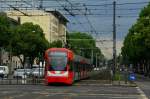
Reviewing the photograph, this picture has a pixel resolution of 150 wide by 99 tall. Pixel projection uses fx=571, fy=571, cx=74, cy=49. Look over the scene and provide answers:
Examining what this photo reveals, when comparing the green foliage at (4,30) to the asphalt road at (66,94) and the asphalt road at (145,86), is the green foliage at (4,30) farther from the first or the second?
the asphalt road at (66,94)

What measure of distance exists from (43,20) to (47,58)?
10680 centimetres

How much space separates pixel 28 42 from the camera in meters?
103

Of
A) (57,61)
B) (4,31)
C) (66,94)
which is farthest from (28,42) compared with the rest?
(66,94)

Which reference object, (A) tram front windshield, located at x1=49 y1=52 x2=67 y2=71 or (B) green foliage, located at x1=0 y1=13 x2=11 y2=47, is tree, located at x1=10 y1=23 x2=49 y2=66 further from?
(A) tram front windshield, located at x1=49 y1=52 x2=67 y2=71

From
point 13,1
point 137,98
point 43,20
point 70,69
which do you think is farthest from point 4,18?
point 43,20

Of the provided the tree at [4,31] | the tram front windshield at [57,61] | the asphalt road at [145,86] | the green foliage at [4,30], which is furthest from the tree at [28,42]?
the tram front windshield at [57,61]

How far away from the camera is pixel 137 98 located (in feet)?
111

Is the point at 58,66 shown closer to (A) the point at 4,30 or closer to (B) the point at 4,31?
(A) the point at 4,30

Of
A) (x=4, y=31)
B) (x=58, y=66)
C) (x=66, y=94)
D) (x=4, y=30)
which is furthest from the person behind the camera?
(x=4, y=31)

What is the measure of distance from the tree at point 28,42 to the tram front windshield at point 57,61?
4651 centimetres

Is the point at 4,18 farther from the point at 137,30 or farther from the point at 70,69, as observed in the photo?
the point at 70,69

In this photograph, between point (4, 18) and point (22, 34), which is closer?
point (4, 18)

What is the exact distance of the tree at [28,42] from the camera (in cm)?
10106

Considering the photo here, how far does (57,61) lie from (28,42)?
170 feet
